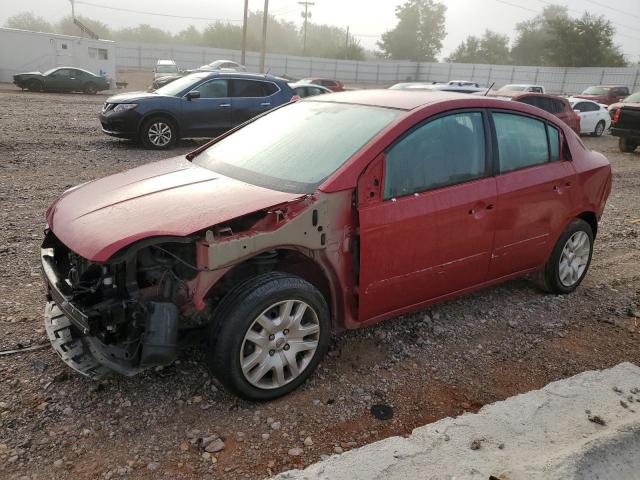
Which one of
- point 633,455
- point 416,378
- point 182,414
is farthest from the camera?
point 416,378

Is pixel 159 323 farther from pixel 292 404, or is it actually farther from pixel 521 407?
pixel 521 407

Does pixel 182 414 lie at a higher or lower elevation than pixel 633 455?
lower

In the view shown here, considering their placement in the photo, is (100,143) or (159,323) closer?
(159,323)

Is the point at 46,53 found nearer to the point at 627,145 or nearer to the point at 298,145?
the point at 627,145

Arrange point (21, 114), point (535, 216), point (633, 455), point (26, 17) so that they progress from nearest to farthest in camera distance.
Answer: point (633, 455)
point (535, 216)
point (21, 114)
point (26, 17)

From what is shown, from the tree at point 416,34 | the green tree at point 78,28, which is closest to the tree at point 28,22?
the green tree at point 78,28

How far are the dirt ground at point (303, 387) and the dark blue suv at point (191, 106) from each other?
18.6 feet

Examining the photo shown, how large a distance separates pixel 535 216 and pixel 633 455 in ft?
6.32

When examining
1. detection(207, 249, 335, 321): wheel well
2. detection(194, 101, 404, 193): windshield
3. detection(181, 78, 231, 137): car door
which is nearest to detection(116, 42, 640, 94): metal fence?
detection(181, 78, 231, 137): car door

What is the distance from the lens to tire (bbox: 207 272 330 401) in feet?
9.37

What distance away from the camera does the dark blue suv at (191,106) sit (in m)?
10.7

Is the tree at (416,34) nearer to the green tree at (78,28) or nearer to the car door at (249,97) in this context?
the green tree at (78,28)

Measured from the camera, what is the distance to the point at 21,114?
47.3 ft

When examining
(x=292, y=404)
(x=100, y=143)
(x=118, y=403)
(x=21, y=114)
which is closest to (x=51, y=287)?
(x=118, y=403)
